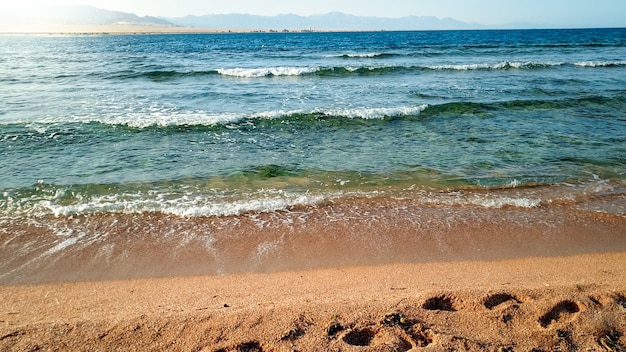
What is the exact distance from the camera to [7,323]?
12.3 feet

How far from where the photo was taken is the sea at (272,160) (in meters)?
6.13

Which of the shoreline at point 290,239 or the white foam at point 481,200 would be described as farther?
the white foam at point 481,200

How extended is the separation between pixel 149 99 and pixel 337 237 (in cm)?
1389

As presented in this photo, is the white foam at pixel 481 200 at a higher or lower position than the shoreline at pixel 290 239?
higher

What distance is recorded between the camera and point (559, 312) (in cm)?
374

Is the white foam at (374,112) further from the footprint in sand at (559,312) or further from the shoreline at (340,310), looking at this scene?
the footprint in sand at (559,312)

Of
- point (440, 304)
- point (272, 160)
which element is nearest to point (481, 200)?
point (440, 304)

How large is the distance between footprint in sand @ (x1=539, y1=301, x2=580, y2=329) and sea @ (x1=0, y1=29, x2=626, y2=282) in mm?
2392

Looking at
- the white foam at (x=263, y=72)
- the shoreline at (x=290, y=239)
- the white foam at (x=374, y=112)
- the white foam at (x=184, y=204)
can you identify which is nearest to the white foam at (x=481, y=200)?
the shoreline at (x=290, y=239)

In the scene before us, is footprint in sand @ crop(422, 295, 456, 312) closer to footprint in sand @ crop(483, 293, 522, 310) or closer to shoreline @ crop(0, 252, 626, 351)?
shoreline @ crop(0, 252, 626, 351)

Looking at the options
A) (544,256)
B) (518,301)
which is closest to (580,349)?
(518,301)

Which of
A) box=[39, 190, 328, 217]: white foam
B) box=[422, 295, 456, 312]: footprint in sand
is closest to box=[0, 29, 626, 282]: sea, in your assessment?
box=[39, 190, 328, 217]: white foam

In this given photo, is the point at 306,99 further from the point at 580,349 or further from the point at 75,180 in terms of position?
the point at 580,349

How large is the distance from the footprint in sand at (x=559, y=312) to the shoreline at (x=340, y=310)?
0.4 inches
